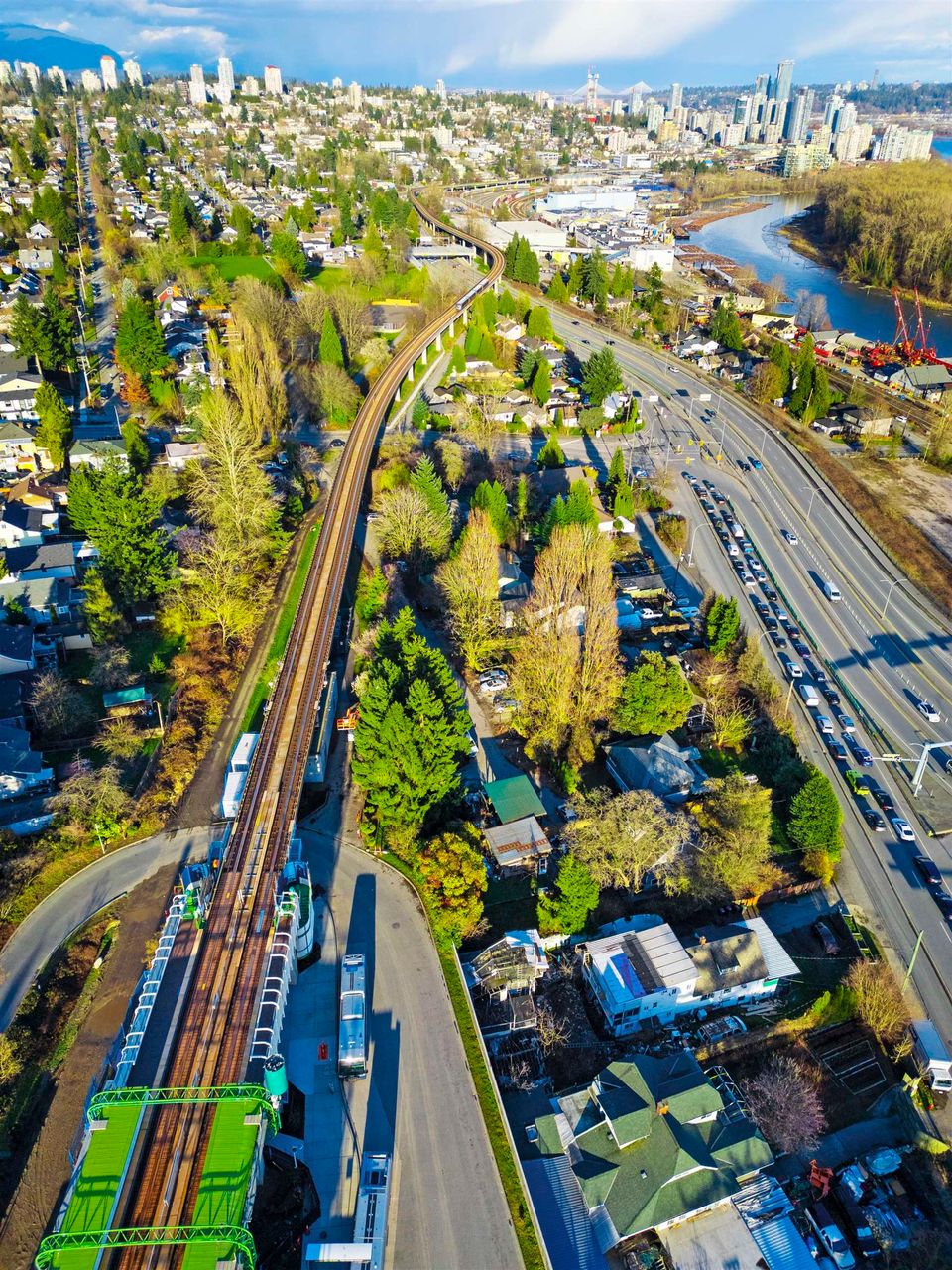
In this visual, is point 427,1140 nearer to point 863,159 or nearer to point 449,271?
point 449,271

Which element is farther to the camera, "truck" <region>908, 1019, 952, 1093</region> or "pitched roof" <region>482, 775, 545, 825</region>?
"pitched roof" <region>482, 775, 545, 825</region>

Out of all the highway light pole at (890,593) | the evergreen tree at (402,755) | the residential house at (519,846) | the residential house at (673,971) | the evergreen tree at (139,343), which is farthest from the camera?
the evergreen tree at (139,343)

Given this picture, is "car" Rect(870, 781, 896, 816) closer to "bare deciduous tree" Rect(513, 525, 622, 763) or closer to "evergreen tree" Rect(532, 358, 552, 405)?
"bare deciduous tree" Rect(513, 525, 622, 763)

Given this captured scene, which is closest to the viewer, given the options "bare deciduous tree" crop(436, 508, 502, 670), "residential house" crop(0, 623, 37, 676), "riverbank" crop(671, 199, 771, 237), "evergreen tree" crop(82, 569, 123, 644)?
"residential house" crop(0, 623, 37, 676)

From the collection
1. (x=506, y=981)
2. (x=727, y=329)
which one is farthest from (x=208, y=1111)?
(x=727, y=329)

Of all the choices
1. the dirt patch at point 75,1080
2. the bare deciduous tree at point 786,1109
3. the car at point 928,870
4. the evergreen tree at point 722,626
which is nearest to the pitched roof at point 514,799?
the bare deciduous tree at point 786,1109

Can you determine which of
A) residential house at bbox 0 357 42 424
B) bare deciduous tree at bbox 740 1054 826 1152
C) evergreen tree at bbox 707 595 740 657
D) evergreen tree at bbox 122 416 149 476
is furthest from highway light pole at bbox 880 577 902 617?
residential house at bbox 0 357 42 424

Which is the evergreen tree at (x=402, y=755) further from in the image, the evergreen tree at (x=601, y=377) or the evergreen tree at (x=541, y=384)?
the evergreen tree at (x=601, y=377)
